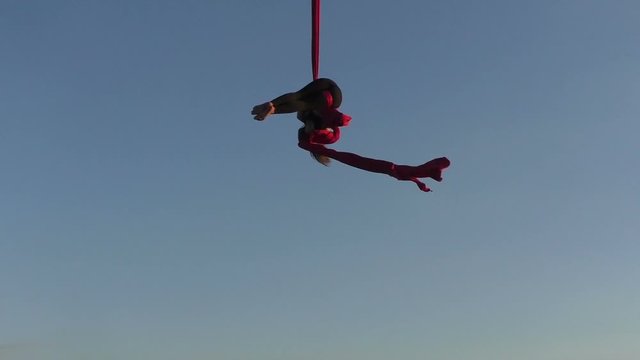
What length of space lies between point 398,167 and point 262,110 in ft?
7.12

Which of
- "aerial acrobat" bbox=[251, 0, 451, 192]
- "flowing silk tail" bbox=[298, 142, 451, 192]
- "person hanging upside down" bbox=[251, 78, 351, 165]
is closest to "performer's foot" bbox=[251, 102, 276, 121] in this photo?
"aerial acrobat" bbox=[251, 0, 451, 192]

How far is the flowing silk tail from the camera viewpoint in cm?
1475

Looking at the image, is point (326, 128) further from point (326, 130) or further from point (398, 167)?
point (398, 167)

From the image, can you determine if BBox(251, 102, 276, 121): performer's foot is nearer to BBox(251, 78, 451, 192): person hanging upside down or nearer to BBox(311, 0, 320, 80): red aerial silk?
BBox(251, 78, 451, 192): person hanging upside down

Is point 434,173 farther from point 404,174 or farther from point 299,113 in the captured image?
point 299,113

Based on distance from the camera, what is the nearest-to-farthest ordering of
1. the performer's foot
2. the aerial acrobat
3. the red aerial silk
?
the red aerial silk, the performer's foot, the aerial acrobat

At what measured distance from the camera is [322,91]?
49.3ft

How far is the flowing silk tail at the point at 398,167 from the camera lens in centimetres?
1475

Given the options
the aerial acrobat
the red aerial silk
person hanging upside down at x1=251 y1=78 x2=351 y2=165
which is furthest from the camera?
person hanging upside down at x1=251 y1=78 x2=351 y2=165

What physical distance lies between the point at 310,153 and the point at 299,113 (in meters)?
0.65

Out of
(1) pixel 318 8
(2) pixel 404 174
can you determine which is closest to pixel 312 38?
(1) pixel 318 8

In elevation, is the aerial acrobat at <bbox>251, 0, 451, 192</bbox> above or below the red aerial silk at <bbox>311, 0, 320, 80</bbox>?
below

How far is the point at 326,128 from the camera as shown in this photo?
15258 mm

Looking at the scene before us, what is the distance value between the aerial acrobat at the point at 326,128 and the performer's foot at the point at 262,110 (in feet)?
0.26
